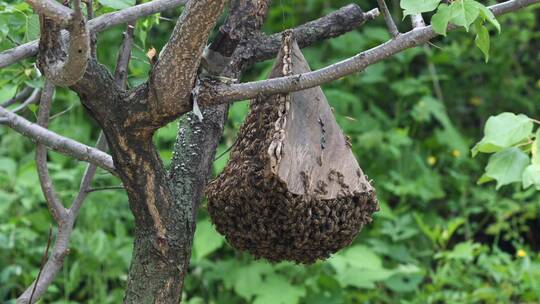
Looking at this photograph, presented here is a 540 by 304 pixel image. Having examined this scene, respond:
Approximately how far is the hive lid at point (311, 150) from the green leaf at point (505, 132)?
1.56 ft

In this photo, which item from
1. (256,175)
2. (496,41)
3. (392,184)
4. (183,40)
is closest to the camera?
(183,40)

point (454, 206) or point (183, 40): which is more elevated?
point (183, 40)

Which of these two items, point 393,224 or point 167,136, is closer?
point 167,136

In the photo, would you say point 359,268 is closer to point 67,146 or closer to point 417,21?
point 67,146

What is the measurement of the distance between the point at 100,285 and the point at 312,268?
103 cm

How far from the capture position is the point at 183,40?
167cm

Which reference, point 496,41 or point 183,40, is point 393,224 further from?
point 183,40

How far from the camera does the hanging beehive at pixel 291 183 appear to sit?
1817mm

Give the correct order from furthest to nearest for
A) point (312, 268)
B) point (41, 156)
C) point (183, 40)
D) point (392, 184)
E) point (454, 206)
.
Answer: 1. point (454, 206)
2. point (392, 184)
3. point (312, 268)
4. point (41, 156)
5. point (183, 40)

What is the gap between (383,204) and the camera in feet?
14.5

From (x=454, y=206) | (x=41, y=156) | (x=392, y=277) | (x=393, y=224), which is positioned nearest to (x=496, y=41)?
(x=454, y=206)

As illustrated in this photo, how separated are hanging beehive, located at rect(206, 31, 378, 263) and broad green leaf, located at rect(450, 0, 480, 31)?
44cm

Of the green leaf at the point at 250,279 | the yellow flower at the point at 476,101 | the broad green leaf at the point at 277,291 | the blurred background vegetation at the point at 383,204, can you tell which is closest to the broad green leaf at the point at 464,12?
the blurred background vegetation at the point at 383,204

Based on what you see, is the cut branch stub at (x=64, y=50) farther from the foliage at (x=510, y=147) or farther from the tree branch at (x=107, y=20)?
the foliage at (x=510, y=147)
